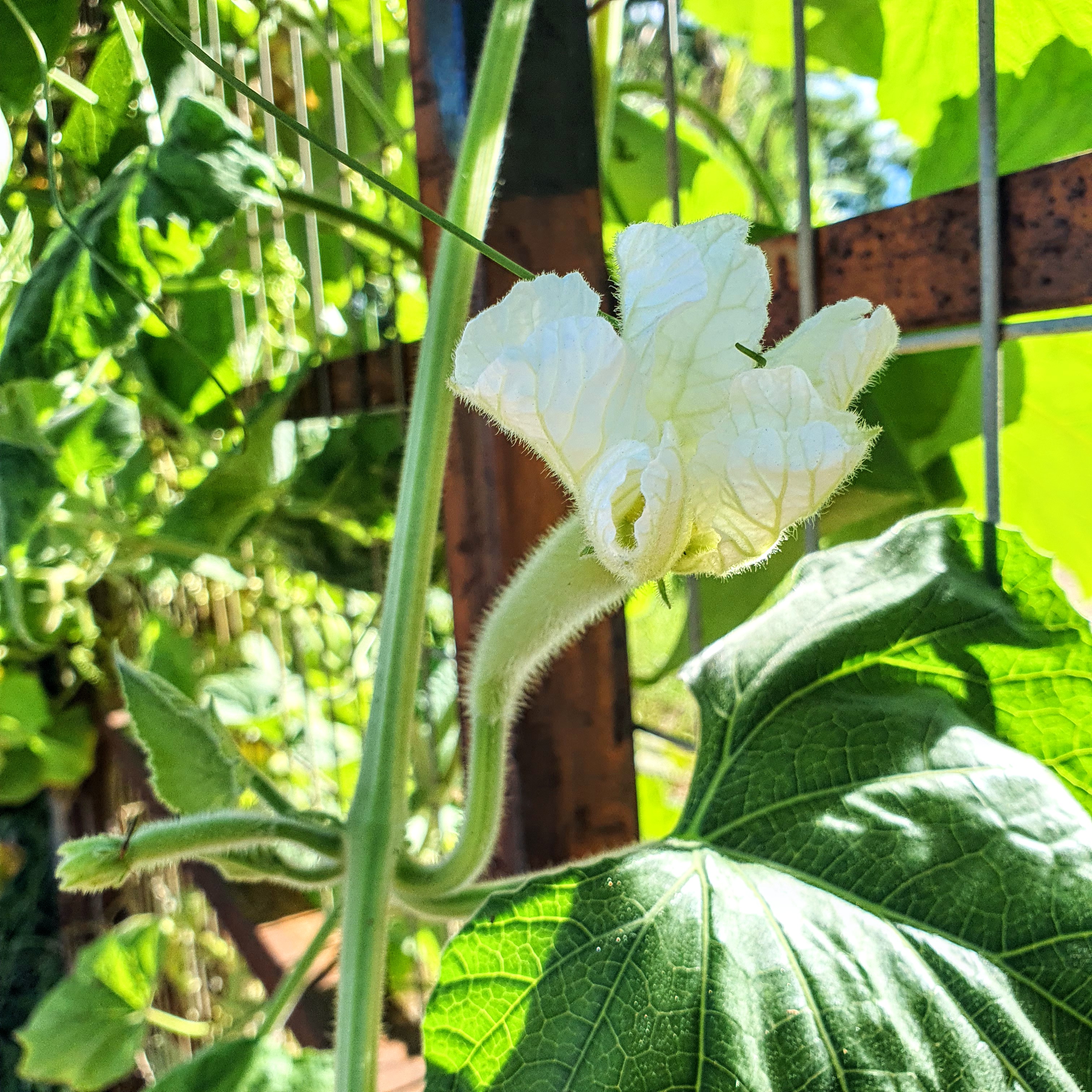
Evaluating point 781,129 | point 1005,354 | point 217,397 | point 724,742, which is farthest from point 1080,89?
point 781,129

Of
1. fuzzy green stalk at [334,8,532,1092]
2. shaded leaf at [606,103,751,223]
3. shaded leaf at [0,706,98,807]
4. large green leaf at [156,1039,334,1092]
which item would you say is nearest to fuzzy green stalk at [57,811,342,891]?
fuzzy green stalk at [334,8,532,1092]

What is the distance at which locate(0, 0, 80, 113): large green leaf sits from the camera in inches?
19.4

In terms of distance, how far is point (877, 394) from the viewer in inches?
18.6

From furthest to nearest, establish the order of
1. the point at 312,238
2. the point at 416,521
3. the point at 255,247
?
the point at 255,247 < the point at 312,238 < the point at 416,521

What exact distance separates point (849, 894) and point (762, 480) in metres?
0.13

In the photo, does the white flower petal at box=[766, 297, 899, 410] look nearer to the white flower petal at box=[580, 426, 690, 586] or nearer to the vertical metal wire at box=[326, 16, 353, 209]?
the white flower petal at box=[580, 426, 690, 586]

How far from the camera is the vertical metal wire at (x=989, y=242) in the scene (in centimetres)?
29

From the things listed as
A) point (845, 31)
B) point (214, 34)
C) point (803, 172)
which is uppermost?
point (214, 34)

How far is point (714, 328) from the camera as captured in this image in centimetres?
23

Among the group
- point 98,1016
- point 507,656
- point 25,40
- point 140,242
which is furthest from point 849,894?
point 98,1016

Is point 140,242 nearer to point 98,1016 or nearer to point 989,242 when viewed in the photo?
point 989,242

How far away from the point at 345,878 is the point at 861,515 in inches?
10.7

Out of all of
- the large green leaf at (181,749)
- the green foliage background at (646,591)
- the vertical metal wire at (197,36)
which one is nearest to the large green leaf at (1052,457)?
the green foliage background at (646,591)

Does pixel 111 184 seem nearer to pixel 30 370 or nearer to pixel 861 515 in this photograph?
pixel 30 370
